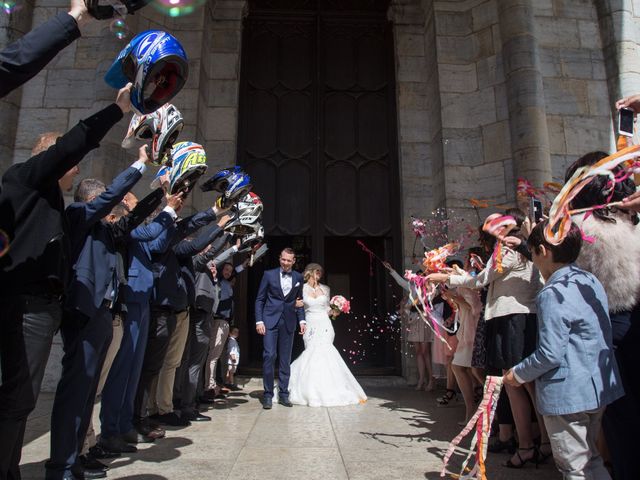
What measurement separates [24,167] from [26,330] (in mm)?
778

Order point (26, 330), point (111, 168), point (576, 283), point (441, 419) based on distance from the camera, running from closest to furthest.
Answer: point (26, 330) < point (576, 283) < point (441, 419) < point (111, 168)

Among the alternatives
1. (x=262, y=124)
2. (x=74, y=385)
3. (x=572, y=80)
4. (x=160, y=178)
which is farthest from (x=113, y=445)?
(x=572, y=80)

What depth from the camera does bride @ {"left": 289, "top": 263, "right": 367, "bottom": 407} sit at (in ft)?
20.1

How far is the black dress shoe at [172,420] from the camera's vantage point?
4.63m

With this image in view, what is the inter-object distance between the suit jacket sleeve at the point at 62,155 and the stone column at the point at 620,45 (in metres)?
8.19

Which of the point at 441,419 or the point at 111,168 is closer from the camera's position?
the point at 441,419

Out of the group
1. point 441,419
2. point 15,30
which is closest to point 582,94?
point 441,419

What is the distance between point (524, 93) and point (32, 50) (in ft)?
23.6

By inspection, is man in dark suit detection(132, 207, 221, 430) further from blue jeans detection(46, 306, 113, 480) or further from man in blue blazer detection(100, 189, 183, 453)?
blue jeans detection(46, 306, 113, 480)

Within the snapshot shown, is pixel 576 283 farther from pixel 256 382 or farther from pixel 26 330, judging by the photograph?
pixel 256 382

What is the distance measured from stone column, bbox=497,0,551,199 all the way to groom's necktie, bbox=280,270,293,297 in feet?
12.8

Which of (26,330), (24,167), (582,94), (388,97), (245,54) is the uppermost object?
(245,54)

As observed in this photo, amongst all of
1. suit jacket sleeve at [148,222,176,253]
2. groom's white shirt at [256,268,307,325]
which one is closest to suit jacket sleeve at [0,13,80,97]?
suit jacket sleeve at [148,222,176,253]

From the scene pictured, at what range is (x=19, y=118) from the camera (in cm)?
714
